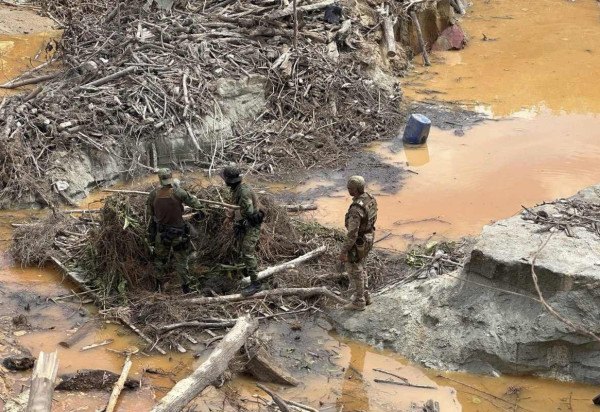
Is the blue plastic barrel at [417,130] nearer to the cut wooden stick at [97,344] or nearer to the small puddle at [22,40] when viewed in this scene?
the small puddle at [22,40]

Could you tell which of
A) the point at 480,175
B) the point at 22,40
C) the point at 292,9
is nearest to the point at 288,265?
the point at 480,175

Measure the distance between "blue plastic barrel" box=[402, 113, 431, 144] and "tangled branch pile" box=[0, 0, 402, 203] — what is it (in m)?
0.61

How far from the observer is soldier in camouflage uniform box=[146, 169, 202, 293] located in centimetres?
927

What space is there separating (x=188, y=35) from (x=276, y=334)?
830cm

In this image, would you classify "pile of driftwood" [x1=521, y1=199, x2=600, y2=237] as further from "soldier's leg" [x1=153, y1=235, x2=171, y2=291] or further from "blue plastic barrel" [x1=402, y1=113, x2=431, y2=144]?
"blue plastic barrel" [x1=402, y1=113, x2=431, y2=144]

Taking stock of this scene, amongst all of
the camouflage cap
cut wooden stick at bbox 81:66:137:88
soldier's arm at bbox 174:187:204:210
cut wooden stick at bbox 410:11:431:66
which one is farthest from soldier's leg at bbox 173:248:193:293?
cut wooden stick at bbox 410:11:431:66

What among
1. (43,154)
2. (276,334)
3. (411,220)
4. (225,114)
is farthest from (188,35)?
(276,334)

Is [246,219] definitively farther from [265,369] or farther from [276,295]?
[265,369]

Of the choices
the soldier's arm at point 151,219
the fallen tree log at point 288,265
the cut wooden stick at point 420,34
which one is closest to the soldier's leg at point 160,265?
the soldier's arm at point 151,219

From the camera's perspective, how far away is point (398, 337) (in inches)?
356

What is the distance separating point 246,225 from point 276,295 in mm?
936

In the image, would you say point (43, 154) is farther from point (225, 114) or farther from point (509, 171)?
point (509, 171)

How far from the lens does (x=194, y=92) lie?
14.4 metres

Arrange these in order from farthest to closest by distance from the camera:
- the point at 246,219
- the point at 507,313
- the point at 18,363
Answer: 1. the point at 246,219
2. the point at 507,313
3. the point at 18,363
